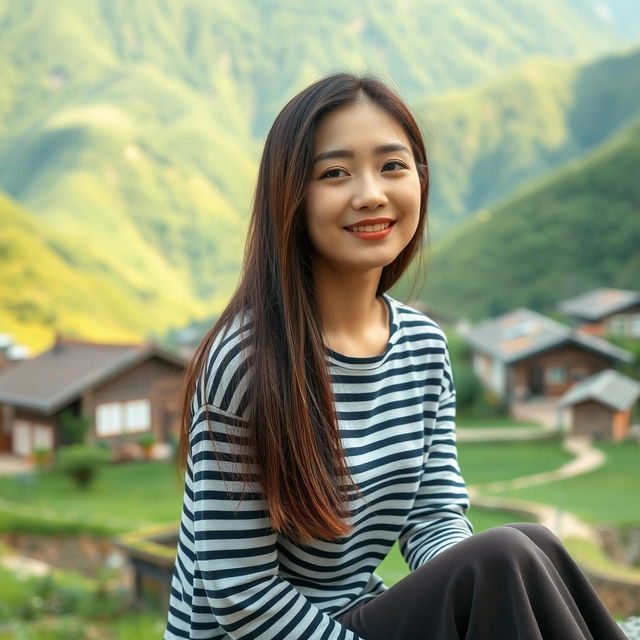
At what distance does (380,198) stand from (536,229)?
1074 inches

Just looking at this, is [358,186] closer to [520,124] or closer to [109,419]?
[109,419]

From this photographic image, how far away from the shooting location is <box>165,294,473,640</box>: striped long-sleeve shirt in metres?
1.09

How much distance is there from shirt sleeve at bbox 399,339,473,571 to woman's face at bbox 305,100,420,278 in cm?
28

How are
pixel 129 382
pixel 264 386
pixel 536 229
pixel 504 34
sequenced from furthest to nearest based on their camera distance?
pixel 504 34, pixel 536 229, pixel 129 382, pixel 264 386

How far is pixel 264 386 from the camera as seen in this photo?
1094 millimetres

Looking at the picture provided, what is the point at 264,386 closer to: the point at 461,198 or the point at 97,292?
the point at 97,292

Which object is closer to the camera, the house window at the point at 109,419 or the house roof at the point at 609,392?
the house window at the point at 109,419

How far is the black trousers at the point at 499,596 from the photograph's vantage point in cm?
103

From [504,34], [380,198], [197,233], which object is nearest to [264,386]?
[380,198]

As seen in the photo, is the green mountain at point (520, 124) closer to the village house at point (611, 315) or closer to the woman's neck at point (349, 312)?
the village house at point (611, 315)

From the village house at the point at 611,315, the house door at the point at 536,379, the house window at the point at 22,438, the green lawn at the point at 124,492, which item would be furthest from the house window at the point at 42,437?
the village house at the point at 611,315

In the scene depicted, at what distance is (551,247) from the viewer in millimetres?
26891

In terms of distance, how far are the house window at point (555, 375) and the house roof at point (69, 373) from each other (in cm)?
799

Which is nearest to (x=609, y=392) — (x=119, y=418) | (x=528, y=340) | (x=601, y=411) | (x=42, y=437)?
(x=601, y=411)
